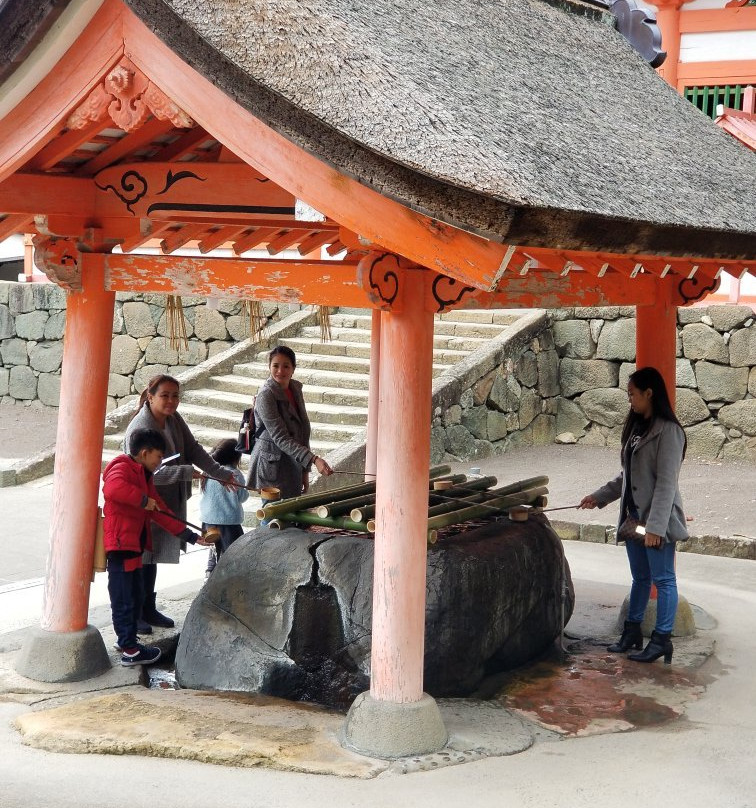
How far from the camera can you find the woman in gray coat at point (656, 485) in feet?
18.1

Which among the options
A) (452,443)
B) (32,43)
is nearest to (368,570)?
(32,43)

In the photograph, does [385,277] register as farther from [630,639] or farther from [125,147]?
[630,639]

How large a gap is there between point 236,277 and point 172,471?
1.35 m

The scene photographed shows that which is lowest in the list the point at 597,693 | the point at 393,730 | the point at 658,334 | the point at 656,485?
the point at 597,693

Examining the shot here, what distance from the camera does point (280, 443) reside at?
6.79m

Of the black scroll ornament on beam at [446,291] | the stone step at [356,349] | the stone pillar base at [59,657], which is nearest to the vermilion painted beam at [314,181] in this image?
the black scroll ornament on beam at [446,291]

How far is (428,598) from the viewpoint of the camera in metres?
5.00

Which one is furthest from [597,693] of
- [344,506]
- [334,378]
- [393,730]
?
[334,378]

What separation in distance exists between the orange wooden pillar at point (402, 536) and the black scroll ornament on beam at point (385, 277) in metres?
0.04

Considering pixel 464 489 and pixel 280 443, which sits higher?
pixel 280 443

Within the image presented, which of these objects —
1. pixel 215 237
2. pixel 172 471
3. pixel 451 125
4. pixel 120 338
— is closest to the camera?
pixel 451 125

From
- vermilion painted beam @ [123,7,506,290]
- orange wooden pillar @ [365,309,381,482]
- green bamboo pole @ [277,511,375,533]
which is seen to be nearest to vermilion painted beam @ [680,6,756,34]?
orange wooden pillar @ [365,309,381,482]

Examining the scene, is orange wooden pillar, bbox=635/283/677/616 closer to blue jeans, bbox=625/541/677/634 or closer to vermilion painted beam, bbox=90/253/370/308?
blue jeans, bbox=625/541/677/634

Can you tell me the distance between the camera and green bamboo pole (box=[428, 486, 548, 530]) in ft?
16.7
